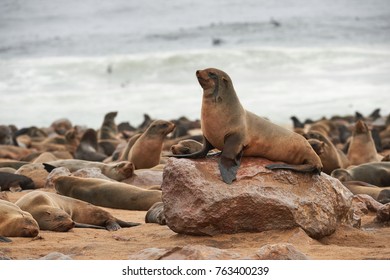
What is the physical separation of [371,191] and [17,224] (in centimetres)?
403

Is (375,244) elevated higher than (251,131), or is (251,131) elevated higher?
(251,131)

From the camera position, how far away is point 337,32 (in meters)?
39.1

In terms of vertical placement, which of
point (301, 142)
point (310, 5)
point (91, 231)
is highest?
point (310, 5)

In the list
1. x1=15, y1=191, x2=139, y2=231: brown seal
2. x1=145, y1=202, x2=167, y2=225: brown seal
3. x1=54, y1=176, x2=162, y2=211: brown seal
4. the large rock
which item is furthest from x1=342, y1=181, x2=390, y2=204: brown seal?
x1=15, y1=191, x2=139, y2=231: brown seal

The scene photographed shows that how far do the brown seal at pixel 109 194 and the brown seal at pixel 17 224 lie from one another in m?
1.86

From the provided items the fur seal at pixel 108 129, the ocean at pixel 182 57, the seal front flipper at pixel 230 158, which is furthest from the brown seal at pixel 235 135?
the ocean at pixel 182 57

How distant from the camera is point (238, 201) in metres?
5.85

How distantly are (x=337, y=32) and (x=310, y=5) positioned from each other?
8989 mm

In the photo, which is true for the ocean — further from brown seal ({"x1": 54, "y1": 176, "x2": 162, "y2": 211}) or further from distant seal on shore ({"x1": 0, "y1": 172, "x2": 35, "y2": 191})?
brown seal ({"x1": 54, "y1": 176, "x2": 162, "y2": 211})

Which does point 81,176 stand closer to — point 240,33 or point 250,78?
point 250,78

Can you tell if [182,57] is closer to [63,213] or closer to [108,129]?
[108,129]

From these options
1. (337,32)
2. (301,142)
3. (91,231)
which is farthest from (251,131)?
(337,32)

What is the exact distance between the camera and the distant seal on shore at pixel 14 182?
A: 9320 mm

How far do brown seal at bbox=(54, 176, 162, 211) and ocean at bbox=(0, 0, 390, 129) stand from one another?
1641cm
